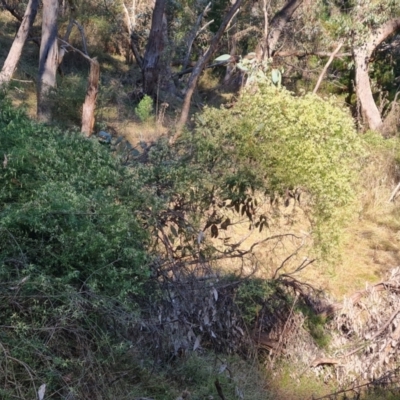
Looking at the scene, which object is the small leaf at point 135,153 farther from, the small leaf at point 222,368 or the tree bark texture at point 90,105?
the small leaf at point 222,368

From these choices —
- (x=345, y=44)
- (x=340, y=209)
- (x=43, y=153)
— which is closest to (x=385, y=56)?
(x=345, y=44)

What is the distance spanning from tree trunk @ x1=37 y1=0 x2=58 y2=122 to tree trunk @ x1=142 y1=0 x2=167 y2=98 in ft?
14.6

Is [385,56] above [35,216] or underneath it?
above

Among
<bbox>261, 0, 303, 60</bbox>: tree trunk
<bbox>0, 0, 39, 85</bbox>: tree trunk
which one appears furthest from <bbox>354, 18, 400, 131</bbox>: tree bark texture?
<bbox>0, 0, 39, 85</bbox>: tree trunk

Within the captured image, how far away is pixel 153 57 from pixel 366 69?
612 centimetres

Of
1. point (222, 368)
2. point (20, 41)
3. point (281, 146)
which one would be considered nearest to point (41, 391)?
point (222, 368)

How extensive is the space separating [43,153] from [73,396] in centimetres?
167

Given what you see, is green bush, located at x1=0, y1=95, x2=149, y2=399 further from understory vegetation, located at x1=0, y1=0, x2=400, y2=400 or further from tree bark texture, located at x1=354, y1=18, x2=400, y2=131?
tree bark texture, located at x1=354, y1=18, x2=400, y2=131

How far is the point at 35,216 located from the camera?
3656 mm

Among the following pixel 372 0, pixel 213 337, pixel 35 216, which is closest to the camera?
pixel 35 216

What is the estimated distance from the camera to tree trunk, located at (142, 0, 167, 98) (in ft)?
53.6

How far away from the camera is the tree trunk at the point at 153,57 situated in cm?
1633

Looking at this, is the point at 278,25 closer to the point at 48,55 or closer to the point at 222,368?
the point at 48,55

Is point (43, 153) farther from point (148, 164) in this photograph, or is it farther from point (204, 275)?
point (204, 275)
